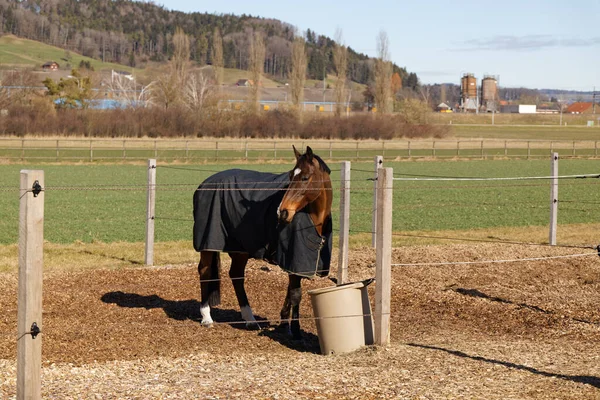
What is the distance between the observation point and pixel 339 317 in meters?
7.93

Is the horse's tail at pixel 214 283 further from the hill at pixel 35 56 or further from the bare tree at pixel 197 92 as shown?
the hill at pixel 35 56

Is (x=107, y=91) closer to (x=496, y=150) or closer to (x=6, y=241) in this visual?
(x=496, y=150)

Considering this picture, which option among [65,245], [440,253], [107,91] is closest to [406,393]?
[440,253]

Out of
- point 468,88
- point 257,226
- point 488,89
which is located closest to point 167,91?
point 257,226

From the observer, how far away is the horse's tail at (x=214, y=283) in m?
9.41

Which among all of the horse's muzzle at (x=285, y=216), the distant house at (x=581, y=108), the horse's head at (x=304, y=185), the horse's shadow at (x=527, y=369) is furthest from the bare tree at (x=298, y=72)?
the distant house at (x=581, y=108)

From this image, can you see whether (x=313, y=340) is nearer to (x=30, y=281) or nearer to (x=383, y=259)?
(x=383, y=259)

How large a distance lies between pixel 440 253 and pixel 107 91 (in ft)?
305

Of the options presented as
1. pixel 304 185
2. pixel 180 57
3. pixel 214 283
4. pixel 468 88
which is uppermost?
pixel 468 88

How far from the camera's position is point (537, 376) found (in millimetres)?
6773

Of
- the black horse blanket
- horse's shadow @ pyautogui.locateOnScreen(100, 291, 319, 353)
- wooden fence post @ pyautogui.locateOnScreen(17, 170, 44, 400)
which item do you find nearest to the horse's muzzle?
the black horse blanket

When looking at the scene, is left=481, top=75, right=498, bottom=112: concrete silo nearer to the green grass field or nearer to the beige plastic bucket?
the green grass field

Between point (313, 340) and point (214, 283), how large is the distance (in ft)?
4.48

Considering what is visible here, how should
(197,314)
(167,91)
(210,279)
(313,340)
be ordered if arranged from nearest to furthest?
(313,340) → (210,279) → (197,314) → (167,91)
